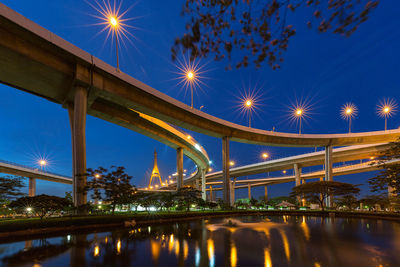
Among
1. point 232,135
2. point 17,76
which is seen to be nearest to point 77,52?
point 17,76

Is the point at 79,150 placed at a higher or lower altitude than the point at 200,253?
higher

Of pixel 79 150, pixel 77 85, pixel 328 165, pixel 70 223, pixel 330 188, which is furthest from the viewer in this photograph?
pixel 328 165

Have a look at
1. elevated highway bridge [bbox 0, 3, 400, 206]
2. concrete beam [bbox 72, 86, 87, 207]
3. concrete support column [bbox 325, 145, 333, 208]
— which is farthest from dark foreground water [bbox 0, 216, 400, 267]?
concrete support column [bbox 325, 145, 333, 208]

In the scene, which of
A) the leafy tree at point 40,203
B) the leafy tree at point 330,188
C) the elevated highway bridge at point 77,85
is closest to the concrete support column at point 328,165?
the leafy tree at point 330,188

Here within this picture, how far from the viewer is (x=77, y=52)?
1975cm

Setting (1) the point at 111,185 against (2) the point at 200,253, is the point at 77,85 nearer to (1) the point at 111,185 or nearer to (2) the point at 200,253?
(1) the point at 111,185

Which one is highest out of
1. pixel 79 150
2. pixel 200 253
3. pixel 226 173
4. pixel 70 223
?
pixel 79 150

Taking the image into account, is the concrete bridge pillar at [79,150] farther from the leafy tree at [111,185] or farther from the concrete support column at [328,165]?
the concrete support column at [328,165]

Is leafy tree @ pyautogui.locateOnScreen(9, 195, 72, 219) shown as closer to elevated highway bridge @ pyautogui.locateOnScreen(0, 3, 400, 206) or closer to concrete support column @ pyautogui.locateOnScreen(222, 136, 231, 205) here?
elevated highway bridge @ pyautogui.locateOnScreen(0, 3, 400, 206)

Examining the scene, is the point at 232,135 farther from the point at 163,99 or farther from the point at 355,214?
the point at 355,214

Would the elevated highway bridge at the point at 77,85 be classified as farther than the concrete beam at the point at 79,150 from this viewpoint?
No

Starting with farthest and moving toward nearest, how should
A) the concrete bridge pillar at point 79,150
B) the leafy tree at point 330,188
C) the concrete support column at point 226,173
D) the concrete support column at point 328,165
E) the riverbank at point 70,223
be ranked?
the concrete support column at point 328,165 → the concrete support column at point 226,173 → the leafy tree at point 330,188 → the concrete bridge pillar at point 79,150 → the riverbank at point 70,223

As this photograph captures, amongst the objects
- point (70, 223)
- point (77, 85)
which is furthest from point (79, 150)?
point (70, 223)

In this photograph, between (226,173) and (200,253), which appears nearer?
(200,253)
